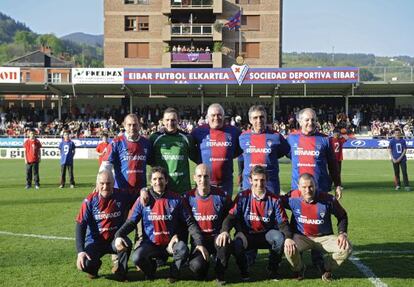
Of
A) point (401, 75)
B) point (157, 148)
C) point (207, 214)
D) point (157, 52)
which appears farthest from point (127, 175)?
point (157, 52)

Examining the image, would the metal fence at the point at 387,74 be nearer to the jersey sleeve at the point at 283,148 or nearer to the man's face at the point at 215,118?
the jersey sleeve at the point at 283,148

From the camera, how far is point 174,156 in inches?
280

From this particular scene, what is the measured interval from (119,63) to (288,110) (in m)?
21.1

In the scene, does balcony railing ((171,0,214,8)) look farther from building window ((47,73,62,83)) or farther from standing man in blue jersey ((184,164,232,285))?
standing man in blue jersey ((184,164,232,285))

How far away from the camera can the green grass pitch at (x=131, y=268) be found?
6223mm

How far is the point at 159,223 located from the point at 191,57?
149 feet

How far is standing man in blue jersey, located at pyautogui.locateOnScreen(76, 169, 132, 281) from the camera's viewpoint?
6.41 m

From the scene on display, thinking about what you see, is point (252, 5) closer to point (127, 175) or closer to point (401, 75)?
point (401, 75)

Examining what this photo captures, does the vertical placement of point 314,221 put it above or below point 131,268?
above

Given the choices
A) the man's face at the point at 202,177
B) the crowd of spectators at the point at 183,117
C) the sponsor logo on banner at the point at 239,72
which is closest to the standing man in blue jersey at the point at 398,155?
the man's face at the point at 202,177

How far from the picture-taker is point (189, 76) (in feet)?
122

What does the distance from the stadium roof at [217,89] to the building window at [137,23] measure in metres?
14.5

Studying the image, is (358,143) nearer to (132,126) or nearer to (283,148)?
(283,148)

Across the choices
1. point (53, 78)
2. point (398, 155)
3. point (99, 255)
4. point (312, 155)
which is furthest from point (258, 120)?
point (53, 78)
